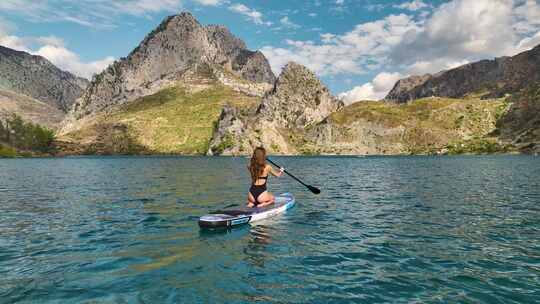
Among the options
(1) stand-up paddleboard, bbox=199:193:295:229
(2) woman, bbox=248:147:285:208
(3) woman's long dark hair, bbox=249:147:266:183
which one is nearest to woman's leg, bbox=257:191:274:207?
(2) woman, bbox=248:147:285:208

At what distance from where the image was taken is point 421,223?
78.6 ft

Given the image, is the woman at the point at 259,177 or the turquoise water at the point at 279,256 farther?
the woman at the point at 259,177

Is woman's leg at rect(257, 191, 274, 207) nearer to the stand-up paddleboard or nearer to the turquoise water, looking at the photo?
the stand-up paddleboard

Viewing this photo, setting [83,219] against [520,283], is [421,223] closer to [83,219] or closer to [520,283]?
[520,283]

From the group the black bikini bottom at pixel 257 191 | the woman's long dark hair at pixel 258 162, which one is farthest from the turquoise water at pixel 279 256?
the woman's long dark hair at pixel 258 162

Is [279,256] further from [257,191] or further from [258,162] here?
[257,191]

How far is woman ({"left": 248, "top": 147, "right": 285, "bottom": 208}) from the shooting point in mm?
23914

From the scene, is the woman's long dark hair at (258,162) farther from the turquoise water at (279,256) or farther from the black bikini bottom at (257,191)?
the turquoise water at (279,256)

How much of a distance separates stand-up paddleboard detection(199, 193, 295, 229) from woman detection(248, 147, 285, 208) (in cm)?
69

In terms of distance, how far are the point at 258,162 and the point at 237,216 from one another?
12.8ft

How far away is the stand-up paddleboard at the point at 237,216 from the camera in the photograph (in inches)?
827

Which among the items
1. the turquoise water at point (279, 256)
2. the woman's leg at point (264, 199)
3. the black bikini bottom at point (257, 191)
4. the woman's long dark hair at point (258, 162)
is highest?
the woman's long dark hair at point (258, 162)

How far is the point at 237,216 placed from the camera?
21906 mm

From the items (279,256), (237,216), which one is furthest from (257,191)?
(279,256)
